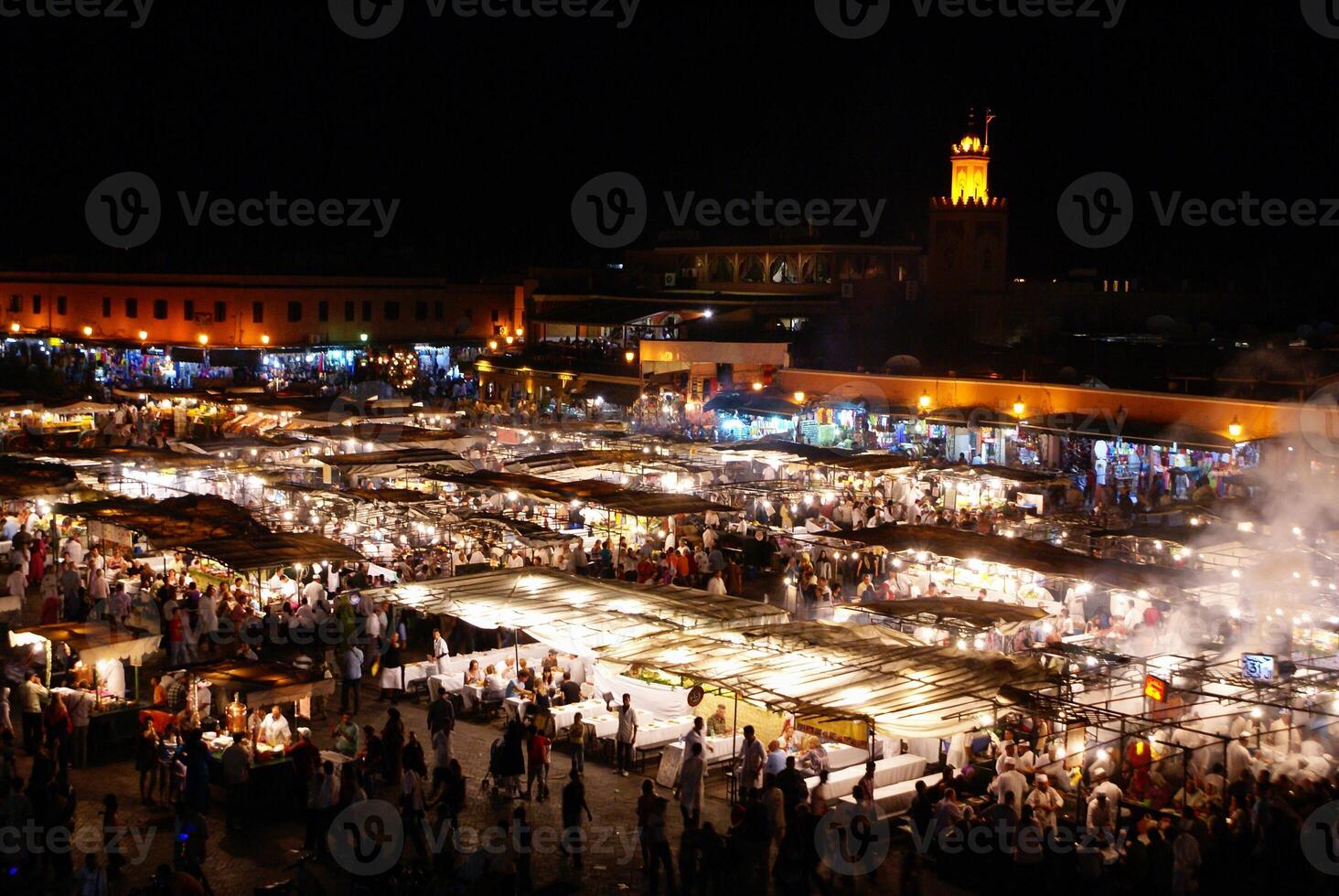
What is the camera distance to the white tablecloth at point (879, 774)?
426 inches

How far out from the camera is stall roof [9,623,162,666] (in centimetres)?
1258

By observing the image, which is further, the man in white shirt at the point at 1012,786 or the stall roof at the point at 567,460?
the stall roof at the point at 567,460

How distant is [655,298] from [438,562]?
27.3 meters

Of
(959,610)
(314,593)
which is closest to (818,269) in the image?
(314,593)

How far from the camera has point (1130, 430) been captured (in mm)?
24844

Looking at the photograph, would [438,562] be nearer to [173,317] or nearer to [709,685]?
[709,685]

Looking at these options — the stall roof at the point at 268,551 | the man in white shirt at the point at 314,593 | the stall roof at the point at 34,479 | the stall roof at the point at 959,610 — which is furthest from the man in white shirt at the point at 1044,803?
the stall roof at the point at 34,479

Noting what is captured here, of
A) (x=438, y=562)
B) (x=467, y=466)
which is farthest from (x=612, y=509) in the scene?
(x=467, y=466)

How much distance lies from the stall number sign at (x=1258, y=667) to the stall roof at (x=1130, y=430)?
12.0 m

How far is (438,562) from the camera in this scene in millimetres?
17859

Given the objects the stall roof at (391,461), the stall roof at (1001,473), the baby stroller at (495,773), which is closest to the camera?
the baby stroller at (495,773)

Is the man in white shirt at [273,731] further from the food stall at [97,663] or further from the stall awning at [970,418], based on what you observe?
the stall awning at [970,418]

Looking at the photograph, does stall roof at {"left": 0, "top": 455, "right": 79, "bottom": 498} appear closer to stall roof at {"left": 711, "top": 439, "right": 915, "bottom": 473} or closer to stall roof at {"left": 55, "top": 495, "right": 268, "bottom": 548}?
stall roof at {"left": 55, "top": 495, "right": 268, "bottom": 548}

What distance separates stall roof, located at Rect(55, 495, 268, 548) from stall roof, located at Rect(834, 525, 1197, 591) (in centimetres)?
760
